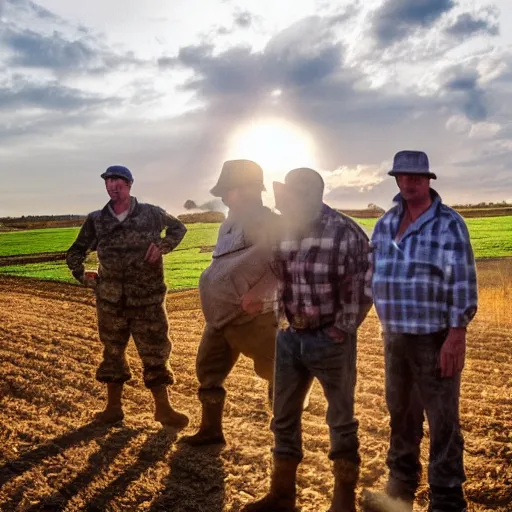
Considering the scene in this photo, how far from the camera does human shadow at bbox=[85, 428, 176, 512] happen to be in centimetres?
424

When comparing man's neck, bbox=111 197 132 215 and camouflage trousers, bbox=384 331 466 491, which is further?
man's neck, bbox=111 197 132 215

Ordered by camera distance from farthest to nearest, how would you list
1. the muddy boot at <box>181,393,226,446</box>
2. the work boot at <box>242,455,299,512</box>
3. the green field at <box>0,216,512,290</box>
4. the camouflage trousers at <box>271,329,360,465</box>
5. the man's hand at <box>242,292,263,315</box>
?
the green field at <box>0,216,512,290</box> → the muddy boot at <box>181,393,226,446</box> → the man's hand at <box>242,292,263,315</box> → the work boot at <box>242,455,299,512</box> → the camouflage trousers at <box>271,329,360,465</box>

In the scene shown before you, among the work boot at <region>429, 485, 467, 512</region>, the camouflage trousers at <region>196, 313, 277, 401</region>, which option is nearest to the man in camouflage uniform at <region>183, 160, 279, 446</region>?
the camouflage trousers at <region>196, 313, 277, 401</region>

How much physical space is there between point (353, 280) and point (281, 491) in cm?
143

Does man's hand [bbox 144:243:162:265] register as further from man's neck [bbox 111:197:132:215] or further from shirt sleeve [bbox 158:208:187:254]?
man's neck [bbox 111:197:132:215]

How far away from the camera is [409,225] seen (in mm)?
3658

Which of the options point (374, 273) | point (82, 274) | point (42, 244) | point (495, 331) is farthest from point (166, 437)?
point (42, 244)

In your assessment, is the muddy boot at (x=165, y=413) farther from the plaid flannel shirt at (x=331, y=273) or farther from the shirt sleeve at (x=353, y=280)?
the shirt sleeve at (x=353, y=280)

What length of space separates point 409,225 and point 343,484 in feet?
5.27

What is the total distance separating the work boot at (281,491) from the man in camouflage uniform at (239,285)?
1111 millimetres

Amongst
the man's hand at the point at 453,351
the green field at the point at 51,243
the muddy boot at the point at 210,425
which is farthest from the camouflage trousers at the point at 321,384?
the green field at the point at 51,243

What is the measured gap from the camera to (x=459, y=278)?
11.2ft

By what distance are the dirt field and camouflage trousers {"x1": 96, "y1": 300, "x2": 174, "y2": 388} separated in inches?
19.3

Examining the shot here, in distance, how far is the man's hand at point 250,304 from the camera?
455 centimetres
